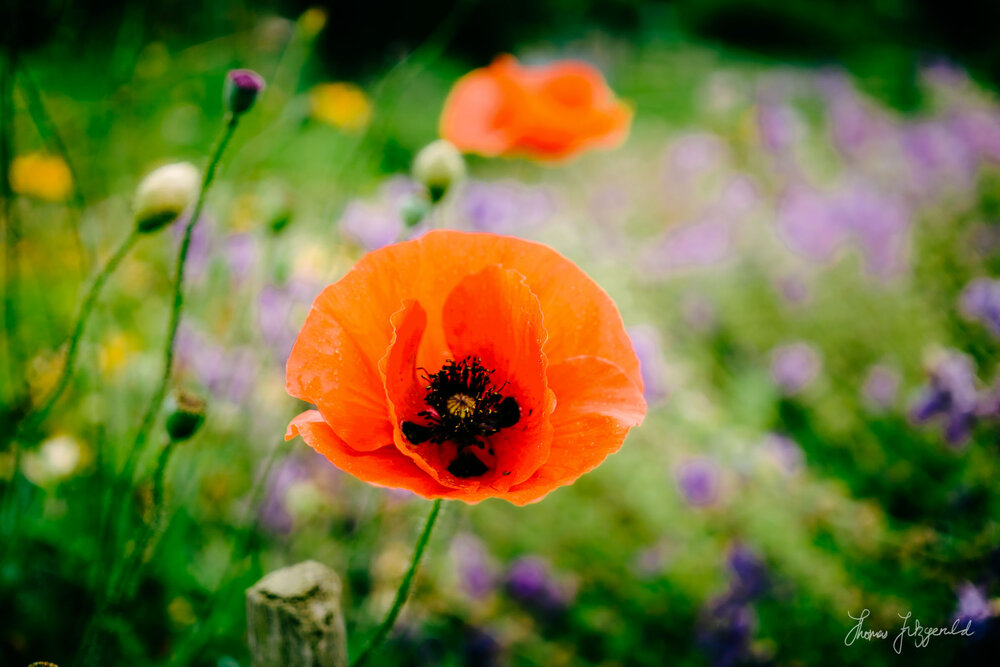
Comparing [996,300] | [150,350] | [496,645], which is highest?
[996,300]

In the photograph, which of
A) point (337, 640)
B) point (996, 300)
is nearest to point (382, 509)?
point (337, 640)

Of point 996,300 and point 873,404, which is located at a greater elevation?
point 996,300

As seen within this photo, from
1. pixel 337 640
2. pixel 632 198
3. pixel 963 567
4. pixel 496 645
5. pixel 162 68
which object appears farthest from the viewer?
pixel 632 198

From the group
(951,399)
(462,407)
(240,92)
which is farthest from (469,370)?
(951,399)

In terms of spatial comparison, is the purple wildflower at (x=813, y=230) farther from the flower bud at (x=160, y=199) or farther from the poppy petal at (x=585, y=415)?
the flower bud at (x=160, y=199)

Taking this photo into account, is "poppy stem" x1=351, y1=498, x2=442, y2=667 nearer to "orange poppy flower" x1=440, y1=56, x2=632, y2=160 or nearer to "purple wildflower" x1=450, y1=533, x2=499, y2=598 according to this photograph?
"purple wildflower" x1=450, y1=533, x2=499, y2=598

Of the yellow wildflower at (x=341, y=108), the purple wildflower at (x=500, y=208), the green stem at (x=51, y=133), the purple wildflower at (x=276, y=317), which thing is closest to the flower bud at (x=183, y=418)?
the green stem at (x=51, y=133)

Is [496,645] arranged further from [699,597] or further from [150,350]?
[150,350]
